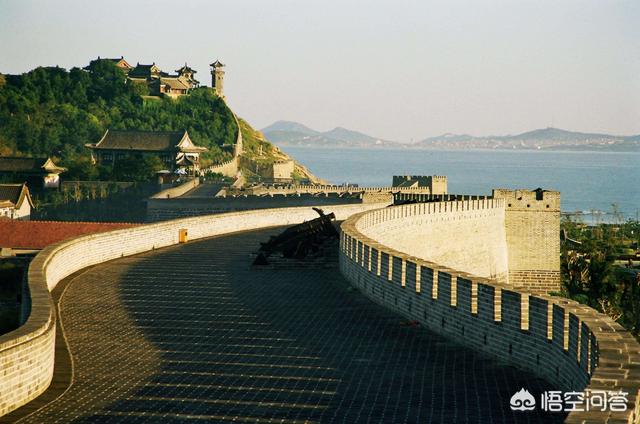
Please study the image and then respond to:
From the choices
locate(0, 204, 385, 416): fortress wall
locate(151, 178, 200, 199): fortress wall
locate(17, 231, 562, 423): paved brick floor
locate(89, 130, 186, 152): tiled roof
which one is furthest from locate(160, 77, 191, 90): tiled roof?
locate(17, 231, 562, 423): paved brick floor

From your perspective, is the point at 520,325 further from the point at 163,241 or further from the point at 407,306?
the point at 163,241

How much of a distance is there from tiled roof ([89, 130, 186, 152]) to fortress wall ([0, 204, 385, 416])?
209 ft

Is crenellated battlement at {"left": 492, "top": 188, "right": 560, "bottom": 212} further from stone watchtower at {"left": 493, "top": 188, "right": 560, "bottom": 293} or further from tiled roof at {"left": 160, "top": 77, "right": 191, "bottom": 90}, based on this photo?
tiled roof at {"left": 160, "top": 77, "right": 191, "bottom": 90}

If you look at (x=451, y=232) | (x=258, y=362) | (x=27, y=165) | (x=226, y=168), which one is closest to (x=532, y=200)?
(x=451, y=232)

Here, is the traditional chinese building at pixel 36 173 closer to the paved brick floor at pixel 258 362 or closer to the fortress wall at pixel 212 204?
the fortress wall at pixel 212 204

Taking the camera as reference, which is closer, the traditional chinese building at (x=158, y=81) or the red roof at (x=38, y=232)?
the red roof at (x=38, y=232)

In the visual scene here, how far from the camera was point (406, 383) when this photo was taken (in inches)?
457

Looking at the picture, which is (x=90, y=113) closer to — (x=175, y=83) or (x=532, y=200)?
(x=175, y=83)

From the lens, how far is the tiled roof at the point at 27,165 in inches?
3403

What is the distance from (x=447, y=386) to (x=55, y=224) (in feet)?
109

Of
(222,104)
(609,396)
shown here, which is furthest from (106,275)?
(222,104)

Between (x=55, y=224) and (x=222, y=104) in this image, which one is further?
(x=222, y=104)

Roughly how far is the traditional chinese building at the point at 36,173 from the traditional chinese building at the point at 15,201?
1077 centimetres

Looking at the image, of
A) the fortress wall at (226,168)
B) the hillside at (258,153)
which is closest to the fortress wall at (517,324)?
the fortress wall at (226,168)
